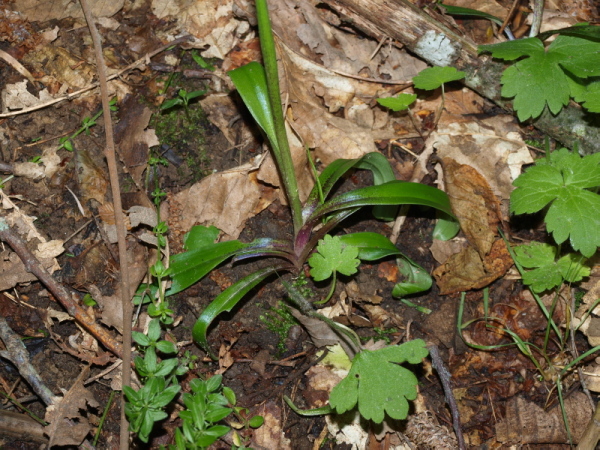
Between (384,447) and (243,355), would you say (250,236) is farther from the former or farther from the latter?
(384,447)

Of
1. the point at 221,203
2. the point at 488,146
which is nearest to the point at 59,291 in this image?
the point at 221,203

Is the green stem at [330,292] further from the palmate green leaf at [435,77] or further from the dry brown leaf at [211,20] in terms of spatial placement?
the dry brown leaf at [211,20]

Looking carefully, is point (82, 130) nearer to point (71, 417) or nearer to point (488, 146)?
point (71, 417)

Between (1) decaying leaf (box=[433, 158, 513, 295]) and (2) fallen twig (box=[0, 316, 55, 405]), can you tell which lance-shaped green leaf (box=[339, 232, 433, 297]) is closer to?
(1) decaying leaf (box=[433, 158, 513, 295])

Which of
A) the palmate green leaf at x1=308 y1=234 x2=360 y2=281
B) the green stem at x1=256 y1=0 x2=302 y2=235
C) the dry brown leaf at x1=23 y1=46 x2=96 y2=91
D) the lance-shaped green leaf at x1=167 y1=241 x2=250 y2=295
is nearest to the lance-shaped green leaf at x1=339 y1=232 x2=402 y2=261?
the palmate green leaf at x1=308 y1=234 x2=360 y2=281

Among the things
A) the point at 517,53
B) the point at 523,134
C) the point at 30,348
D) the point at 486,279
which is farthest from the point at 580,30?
the point at 30,348

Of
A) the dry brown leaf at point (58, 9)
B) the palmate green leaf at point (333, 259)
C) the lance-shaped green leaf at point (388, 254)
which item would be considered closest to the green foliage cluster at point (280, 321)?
the palmate green leaf at point (333, 259)
